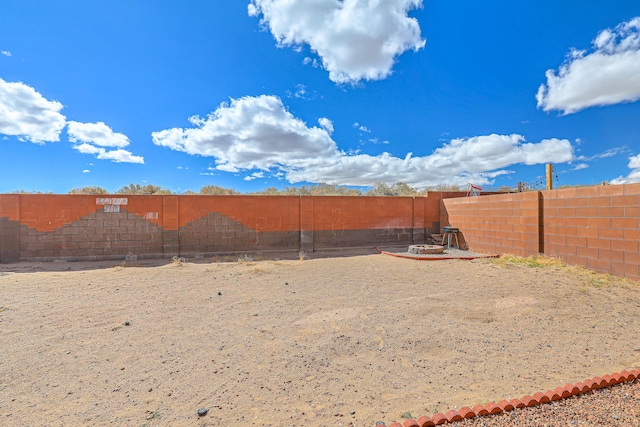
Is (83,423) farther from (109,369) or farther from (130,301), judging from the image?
(130,301)

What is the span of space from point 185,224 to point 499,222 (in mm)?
9961

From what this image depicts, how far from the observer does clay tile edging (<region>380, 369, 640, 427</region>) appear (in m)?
1.93

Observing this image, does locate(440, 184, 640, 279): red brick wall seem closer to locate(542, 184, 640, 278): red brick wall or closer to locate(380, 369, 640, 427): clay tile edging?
locate(542, 184, 640, 278): red brick wall

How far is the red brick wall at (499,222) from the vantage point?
761 centimetres

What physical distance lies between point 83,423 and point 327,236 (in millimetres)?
8773

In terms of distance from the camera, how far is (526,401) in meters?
2.09

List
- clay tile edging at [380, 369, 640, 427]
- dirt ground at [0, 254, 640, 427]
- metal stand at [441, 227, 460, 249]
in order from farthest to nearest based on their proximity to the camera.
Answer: metal stand at [441, 227, 460, 249]
dirt ground at [0, 254, 640, 427]
clay tile edging at [380, 369, 640, 427]

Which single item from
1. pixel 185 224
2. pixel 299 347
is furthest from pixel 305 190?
pixel 299 347

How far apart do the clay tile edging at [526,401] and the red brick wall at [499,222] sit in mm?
5998

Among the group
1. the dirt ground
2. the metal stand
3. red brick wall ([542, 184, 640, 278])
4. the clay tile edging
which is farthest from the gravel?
the metal stand

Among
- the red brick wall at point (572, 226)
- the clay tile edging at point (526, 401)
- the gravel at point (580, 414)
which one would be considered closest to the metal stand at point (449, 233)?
the red brick wall at point (572, 226)

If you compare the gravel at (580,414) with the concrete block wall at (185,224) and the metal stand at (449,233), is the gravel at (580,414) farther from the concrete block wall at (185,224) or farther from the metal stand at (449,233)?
the metal stand at (449,233)

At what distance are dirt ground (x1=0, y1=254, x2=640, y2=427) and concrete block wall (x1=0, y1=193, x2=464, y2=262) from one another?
3.28 meters

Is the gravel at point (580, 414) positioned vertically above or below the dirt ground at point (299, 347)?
above
